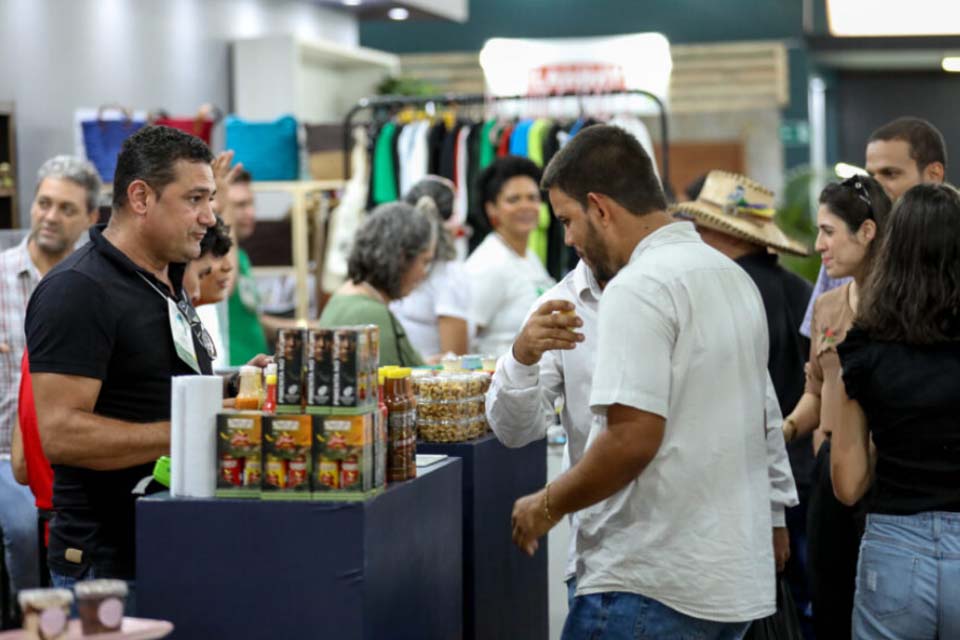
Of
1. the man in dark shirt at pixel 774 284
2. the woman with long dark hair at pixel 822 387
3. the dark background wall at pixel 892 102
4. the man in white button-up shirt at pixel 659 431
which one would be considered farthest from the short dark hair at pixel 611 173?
the dark background wall at pixel 892 102

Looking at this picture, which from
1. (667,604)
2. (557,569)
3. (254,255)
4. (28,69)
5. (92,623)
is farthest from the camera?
(254,255)

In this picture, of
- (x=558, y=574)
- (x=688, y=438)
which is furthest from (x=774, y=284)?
(x=688, y=438)

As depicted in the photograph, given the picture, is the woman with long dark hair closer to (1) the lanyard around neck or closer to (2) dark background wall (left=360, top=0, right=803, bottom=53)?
(1) the lanyard around neck

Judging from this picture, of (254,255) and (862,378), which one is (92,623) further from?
(254,255)

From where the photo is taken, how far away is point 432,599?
127 inches

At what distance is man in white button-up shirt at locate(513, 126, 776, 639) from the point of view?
261 centimetres

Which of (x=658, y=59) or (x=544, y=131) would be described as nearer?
(x=544, y=131)

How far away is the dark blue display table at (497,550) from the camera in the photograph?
3.85 metres

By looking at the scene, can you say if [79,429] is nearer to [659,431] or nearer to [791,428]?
[659,431]

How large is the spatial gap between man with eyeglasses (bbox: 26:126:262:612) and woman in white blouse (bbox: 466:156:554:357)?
2566 mm

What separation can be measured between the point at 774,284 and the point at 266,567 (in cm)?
263

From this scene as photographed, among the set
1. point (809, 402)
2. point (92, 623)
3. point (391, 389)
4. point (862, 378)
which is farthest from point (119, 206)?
point (809, 402)

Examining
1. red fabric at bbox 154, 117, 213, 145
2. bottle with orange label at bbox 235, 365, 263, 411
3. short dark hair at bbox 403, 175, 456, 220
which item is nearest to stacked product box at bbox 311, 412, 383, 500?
bottle with orange label at bbox 235, 365, 263, 411

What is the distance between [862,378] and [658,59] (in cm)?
1178
